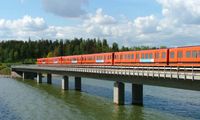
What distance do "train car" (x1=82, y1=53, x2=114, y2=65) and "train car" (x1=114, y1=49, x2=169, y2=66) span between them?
241 cm

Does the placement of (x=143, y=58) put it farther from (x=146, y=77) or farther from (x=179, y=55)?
(x=179, y=55)

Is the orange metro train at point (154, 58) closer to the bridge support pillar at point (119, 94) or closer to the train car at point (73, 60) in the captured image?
the bridge support pillar at point (119, 94)

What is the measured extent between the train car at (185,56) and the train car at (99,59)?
70.9ft

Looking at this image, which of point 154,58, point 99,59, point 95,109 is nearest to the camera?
point 154,58

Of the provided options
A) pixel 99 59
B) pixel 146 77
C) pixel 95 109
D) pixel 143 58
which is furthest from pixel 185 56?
pixel 99 59

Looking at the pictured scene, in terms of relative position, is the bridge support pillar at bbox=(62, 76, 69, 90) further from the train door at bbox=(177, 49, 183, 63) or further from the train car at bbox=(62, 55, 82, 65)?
the train door at bbox=(177, 49, 183, 63)

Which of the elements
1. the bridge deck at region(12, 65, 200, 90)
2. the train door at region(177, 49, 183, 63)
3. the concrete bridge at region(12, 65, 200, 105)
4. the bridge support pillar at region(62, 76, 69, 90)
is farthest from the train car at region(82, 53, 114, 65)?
the train door at region(177, 49, 183, 63)

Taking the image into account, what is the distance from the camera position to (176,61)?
160ft

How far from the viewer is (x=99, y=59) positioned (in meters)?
76.6

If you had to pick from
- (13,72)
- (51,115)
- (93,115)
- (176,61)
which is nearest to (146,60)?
(176,61)

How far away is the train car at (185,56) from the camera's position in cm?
4452

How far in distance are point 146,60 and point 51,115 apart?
1677 cm

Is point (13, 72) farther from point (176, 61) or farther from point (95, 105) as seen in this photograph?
point (176, 61)

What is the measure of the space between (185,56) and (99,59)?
103 feet
